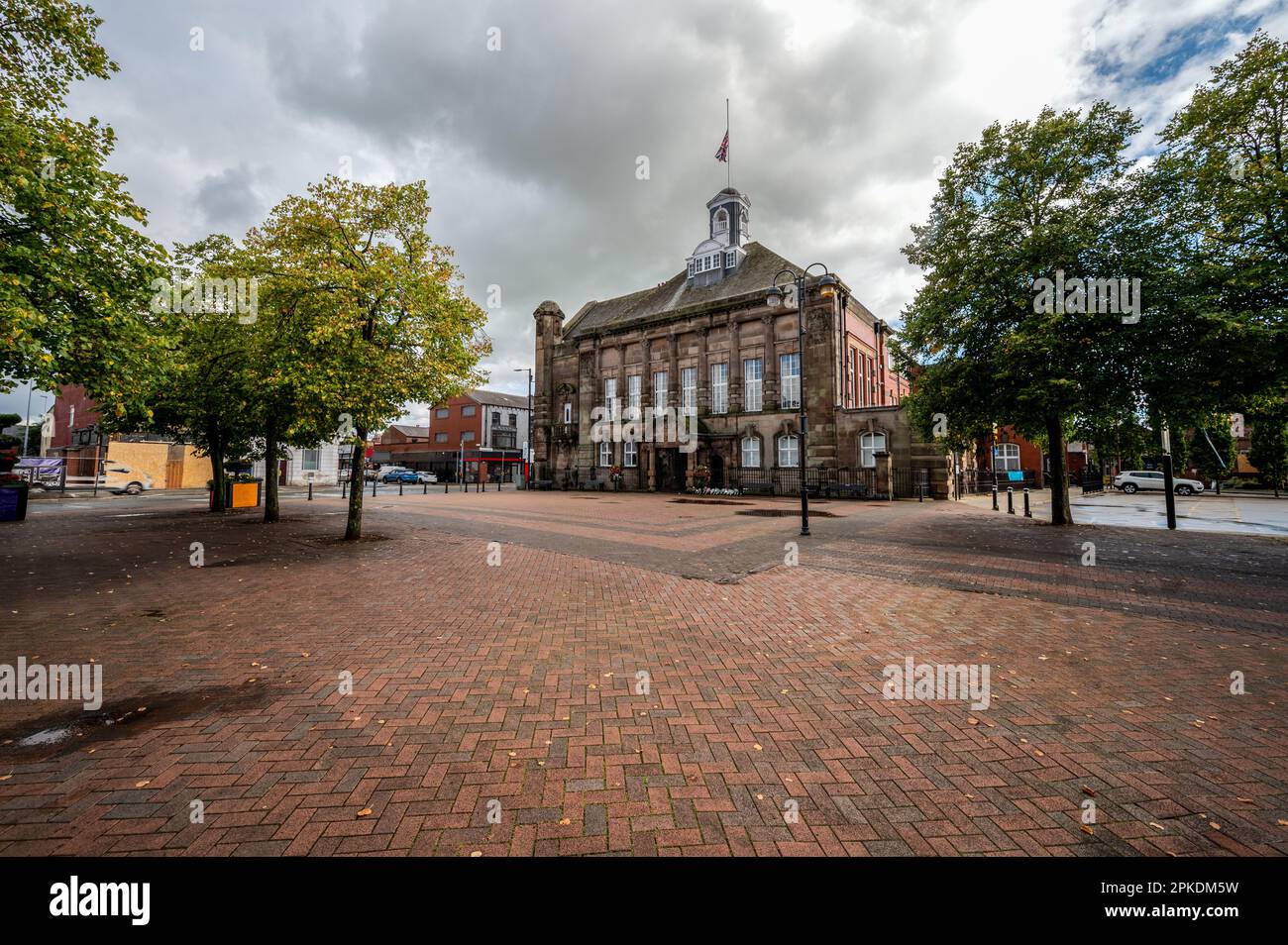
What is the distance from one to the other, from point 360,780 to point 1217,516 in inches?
1133

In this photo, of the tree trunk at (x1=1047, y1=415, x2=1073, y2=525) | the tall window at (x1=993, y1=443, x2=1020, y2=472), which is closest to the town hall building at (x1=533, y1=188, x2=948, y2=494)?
the tree trunk at (x1=1047, y1=415, x2=1073, y2=525)

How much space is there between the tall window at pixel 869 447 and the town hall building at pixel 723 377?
59 millimetres

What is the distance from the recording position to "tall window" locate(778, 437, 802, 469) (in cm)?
3062

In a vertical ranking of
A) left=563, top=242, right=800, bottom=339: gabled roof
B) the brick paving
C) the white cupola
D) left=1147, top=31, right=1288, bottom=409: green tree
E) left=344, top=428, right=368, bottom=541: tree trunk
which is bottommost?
the brick paving

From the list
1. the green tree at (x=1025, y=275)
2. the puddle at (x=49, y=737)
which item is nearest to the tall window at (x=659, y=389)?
the green tree at (x=1025, y=275)

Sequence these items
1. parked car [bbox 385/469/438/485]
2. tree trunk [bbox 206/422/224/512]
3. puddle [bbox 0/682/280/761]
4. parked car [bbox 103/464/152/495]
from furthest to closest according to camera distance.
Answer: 1. parked car [bbox 385/469/438/485]
2. parked car [bbox 103/464/152/495]
3. tree trunk [bbox 206/422/224/512]
4. puddle [bbox 0/682/280/761]

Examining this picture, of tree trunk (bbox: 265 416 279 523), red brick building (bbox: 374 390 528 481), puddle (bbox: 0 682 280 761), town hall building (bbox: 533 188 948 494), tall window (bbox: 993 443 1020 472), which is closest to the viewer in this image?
puddle (bbox: 0 682 280 761)

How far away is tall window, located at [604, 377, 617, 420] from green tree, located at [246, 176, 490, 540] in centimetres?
2557

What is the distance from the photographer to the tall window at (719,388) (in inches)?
1346

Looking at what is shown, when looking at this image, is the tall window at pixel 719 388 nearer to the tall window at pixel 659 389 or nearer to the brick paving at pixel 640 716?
the tall window at pixel 659 389

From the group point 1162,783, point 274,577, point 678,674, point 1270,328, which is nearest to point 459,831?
point 678,674

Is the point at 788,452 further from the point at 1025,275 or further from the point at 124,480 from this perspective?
the point at 124,480

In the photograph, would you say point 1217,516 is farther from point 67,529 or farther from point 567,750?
point 67,529

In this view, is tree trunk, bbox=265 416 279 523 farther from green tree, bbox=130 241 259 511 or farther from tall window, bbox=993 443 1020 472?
tall window, bbox=993 443 1020 472
